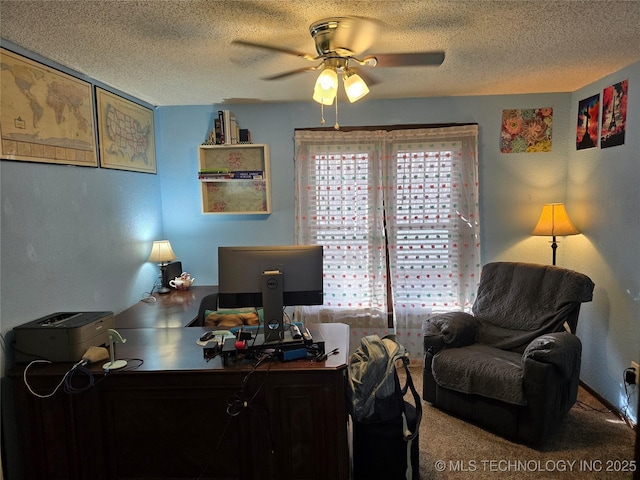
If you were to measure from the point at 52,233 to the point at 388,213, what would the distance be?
8.35 feet

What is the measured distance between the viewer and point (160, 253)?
3.38 meters

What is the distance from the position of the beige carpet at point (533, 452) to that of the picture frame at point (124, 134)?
292 cm

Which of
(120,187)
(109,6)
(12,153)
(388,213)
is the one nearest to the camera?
(109,6)

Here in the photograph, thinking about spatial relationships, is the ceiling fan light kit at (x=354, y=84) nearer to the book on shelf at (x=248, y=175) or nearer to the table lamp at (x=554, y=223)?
the book on shelf at (x=248, y=175)

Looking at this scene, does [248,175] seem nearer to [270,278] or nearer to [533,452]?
[270,278]

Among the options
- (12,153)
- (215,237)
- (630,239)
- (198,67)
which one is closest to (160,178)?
(215,237)

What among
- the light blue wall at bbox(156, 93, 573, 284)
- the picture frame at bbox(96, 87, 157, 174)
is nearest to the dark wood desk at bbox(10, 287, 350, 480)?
the picture frame at bbox(96, 87, 157, 174)

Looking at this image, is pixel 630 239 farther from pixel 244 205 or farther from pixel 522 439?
pixel 244 205

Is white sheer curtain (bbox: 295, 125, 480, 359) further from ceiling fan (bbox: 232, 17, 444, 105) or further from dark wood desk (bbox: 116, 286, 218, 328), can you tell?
ceiling fan (bbox: 232, 17, 444, 105)

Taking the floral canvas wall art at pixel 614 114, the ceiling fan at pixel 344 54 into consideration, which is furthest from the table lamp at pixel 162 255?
the floral canvas wall art at pixel 614 114

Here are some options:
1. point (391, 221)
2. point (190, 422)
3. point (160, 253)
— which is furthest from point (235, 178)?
point (190, 422)

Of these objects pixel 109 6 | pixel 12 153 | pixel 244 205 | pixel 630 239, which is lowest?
pixel 630 239

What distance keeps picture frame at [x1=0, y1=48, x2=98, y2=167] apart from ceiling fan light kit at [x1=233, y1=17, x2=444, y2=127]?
1.17 meters

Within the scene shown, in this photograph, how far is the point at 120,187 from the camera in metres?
3.00
